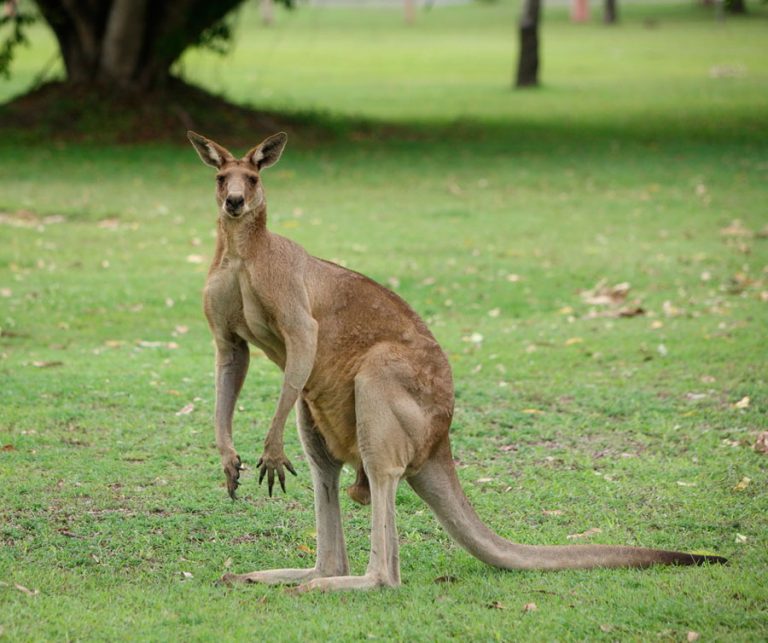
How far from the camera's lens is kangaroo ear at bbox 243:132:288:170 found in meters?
4.66

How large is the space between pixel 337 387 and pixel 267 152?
0.96 meters

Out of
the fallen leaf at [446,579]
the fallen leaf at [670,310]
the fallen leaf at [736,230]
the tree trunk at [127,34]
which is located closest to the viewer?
the fallen leaf at [446,579]

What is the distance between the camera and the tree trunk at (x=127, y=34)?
57.6 ft

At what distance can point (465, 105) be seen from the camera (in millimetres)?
24125

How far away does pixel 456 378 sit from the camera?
7.94 metres

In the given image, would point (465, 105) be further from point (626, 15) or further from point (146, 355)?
point (626, 15)

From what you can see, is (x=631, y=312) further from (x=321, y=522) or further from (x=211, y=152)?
(x=211, y=152)

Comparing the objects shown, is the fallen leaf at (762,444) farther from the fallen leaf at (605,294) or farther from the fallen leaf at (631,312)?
the fallen leaf at (605,294)

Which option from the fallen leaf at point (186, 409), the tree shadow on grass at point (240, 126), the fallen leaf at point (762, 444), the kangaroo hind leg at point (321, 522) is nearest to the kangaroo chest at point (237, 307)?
the kangaroo hind leg at point (321, 522)

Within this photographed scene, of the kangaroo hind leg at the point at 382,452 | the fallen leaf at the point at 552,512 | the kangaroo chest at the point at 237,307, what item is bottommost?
the fallen leaf at the point at 552,512

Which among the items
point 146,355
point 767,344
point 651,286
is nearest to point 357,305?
point 146,355

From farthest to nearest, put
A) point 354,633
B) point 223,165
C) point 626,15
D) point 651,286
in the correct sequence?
1. point 626,15
2. point 651,286
3. point 223,165
4. point 354,633

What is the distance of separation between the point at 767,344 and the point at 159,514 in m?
4.71

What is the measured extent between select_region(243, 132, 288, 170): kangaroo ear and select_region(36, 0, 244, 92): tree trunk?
1345 centimetres
